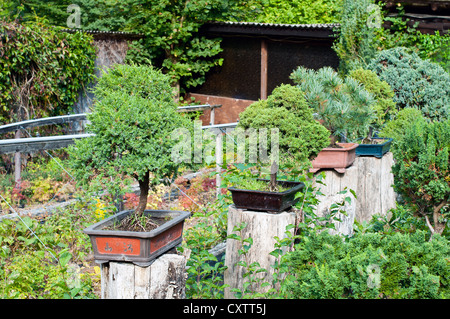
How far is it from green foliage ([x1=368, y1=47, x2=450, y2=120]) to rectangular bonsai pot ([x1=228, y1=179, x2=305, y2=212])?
15.6ft

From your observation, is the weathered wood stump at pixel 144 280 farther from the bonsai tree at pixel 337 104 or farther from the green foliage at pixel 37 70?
the green foliage at pixel 37 70

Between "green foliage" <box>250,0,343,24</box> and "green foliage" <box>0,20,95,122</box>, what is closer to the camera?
"green foliage" <box>0,20,95,122</box>

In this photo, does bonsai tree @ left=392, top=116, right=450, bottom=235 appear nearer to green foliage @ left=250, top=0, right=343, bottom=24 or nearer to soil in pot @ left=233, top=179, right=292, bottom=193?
soil in pot @ left=233, top=179, right=292, bottom=193

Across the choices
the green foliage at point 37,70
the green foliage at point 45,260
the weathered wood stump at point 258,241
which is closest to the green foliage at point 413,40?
the green foliage at point 37,70

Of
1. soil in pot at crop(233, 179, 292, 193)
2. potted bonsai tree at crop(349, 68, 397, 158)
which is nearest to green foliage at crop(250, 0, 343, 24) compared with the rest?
potted bonsai tree at crop(349, 68, 397, 158)

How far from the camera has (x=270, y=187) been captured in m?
3.56

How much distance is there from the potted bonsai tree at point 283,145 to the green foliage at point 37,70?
5867 mm

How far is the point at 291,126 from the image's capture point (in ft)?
11.4

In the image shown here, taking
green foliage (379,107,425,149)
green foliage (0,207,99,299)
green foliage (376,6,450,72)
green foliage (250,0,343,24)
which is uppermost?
green foliage (250,0,343,24)

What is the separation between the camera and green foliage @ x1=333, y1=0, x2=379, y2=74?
932cm

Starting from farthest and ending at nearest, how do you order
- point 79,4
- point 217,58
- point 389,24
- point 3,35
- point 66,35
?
1. point 79,4
2. point 217,58
3. point 389,24
4. point 66,35
5. point 3,35

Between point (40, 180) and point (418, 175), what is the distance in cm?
470
